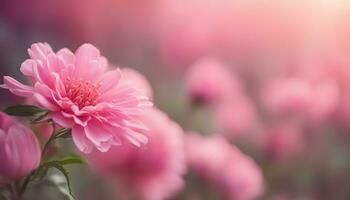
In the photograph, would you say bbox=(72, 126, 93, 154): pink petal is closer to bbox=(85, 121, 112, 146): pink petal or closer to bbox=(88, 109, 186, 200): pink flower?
bbox=(85, 121, 112, 146): pink petal

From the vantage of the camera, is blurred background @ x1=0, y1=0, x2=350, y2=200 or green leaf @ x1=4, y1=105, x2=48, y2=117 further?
blurred background @ x1=0, y1=0, x2=350, y2=200

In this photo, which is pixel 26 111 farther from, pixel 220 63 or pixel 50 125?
pixel 220 63

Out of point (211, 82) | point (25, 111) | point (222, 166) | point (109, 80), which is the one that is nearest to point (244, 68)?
point (211, 82)

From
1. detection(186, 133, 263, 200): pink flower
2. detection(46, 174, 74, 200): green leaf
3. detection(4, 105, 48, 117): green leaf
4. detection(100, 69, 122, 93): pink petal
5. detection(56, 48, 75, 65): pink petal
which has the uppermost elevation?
detection(56, 48, 75, 65): pink petal

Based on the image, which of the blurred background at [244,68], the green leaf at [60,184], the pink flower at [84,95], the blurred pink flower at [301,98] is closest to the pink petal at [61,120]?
the pink flower at [84,95]

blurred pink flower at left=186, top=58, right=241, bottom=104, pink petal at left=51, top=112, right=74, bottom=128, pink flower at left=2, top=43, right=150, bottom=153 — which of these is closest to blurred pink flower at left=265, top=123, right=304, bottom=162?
blurred pink flower at left=186, top=58, right=241, bottom=104

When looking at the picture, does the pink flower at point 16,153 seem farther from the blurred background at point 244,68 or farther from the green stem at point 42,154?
the blurred background at point 244,68

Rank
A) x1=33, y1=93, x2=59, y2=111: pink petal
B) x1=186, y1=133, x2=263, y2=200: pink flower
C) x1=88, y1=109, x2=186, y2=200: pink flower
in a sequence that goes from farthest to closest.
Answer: x1=186, y1=133, x2=263, y2=200: pink flower
x1=88, y1=109, x2=186, y2=200: pink flower
x1=33, y1=93, x2=59, y2=111: pink petal
